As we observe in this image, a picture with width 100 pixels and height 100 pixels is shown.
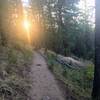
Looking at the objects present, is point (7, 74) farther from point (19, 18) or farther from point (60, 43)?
point (60, 43)

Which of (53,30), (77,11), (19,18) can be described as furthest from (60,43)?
(19,18)

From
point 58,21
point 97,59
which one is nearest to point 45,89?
point 97,59

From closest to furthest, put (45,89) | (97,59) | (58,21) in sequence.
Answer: (97,59) < (45,89) < (58,21)

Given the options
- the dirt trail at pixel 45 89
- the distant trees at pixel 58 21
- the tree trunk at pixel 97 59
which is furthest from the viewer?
the distant trees at pixel 58 21

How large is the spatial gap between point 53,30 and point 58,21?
4.62 ft

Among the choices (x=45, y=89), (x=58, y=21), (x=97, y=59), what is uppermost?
(x=58, y=21)

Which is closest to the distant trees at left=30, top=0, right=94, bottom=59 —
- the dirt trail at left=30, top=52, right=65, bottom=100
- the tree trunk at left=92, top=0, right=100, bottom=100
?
the dirt trail at left=30, top=52, right=65, bottom=100

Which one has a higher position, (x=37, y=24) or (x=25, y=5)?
(x=25, y=5)

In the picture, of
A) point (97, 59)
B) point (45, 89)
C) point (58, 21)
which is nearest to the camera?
point (97, 59)

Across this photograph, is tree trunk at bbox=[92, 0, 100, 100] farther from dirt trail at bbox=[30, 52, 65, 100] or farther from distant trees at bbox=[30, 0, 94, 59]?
distant trees at bbox=[30, 0, 94, 59]

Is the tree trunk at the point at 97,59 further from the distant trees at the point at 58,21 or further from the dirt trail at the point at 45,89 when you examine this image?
the distant trees at the point at 58,21

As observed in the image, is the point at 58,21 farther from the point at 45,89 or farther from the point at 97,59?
the point at 97,59

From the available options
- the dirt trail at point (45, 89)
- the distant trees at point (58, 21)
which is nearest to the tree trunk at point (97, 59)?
the dirt trail at point (45, 89)

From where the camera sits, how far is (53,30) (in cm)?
3048
